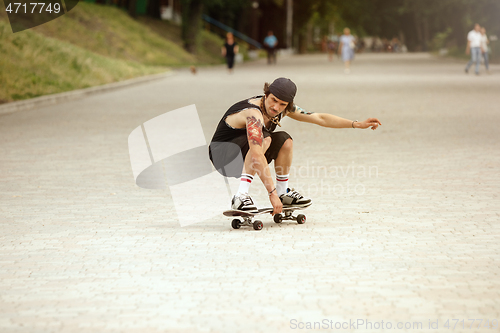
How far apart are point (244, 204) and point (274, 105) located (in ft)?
2.82

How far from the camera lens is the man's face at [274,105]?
20.3ft

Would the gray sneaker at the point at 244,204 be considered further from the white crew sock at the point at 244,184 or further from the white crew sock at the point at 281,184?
the white crew sock at the point at 281,184

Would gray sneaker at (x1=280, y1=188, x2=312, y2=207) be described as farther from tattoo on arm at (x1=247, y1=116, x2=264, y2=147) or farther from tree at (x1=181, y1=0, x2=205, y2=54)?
tree at (x1=181, y1=0, x2=205, y2=54)

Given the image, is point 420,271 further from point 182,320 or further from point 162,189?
point 162,189

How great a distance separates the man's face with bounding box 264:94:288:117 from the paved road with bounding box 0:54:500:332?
0.98 meters

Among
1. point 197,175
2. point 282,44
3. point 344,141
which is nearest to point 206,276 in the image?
point 197,175

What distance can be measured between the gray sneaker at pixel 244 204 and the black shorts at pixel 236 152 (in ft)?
1.30

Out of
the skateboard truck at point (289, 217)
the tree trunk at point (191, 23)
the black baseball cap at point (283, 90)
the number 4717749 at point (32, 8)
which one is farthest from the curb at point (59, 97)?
the tree trunk at point (191, 23)

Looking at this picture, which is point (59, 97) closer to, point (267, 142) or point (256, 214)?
point (267, 142)

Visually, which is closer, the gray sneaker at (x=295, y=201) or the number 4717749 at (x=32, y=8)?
the gray sneaker at (x=295, y=201)

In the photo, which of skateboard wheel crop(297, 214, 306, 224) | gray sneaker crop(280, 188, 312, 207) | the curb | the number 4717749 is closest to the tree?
the number 4717749

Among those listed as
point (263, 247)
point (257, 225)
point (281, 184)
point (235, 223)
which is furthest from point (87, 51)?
point (263, 247)

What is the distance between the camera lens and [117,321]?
4141mm

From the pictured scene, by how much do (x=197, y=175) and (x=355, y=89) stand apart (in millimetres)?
16130
